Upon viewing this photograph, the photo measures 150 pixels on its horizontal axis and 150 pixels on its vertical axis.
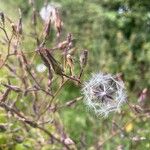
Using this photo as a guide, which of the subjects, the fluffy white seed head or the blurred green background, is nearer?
the fluffy white seed head

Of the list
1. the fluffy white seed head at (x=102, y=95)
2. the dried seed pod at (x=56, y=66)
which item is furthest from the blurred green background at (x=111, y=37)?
the dried seed pod at (x=56, y=66)

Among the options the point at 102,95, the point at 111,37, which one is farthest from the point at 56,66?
the point at 111,37

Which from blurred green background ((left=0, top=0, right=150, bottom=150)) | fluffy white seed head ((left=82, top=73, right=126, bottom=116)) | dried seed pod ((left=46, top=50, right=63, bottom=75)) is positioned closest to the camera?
dried seed pod ((left=46, top=50, right=63, bottom=75))

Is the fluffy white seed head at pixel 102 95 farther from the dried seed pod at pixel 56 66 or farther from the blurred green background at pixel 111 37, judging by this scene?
the blurred green background at pixel 111 37

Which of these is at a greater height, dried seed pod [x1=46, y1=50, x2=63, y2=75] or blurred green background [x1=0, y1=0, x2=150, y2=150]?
blurred green background [x1=0, y1=0, x2=150, y2=150]

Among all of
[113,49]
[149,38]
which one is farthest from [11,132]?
[113,49]

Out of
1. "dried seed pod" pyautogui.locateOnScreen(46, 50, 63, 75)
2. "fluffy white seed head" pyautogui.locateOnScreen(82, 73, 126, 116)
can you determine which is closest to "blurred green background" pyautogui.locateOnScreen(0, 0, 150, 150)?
"fluffy white seed head" pyautogui.locateOnScreen(82, 73, 126, 116)

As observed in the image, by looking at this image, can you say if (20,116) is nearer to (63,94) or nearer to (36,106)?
(36,106)

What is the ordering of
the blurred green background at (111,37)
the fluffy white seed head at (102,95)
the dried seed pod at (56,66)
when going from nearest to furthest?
1. the dried seed pod at (56,66)
2. the fluffy white seed head at (102,95)
3. the blurred green background at (111,37)

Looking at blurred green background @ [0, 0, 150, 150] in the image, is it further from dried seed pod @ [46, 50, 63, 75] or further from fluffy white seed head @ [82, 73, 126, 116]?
dried seed pod @ [46, 50, 63, 75]
